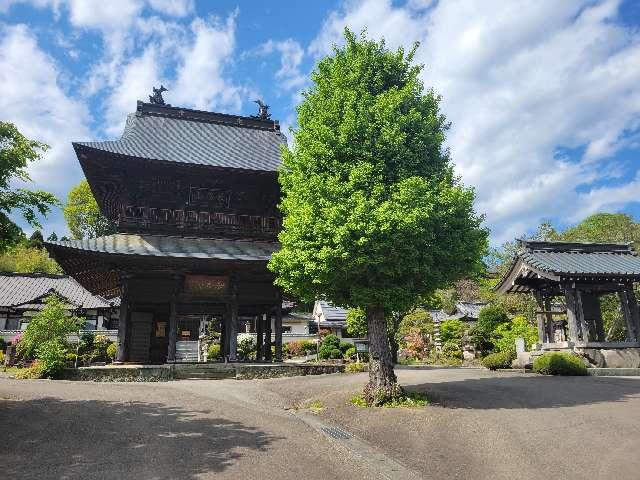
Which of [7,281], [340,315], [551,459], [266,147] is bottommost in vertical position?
[551,459]

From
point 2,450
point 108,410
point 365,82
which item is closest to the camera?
point 2,450

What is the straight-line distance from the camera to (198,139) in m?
23.1

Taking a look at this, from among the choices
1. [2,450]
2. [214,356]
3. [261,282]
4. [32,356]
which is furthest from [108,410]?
[214,356]

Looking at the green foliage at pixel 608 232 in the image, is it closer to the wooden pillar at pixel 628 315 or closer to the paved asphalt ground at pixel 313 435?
the wooden pillar at pixel 628 315

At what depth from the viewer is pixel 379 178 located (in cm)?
1148

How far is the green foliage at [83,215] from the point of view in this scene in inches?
1859

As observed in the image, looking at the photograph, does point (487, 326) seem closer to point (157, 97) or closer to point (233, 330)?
point (233, 330)

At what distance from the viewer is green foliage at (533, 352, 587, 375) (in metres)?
17.2

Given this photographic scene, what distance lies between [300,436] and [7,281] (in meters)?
41.8

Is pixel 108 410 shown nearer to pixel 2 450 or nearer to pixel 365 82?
pixel 2 450

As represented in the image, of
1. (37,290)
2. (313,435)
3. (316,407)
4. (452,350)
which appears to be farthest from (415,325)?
(37,290)

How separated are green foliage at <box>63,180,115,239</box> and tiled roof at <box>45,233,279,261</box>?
32.1 m

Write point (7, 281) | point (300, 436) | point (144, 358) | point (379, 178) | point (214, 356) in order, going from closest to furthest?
point (300, 436) < point (379, 178) < point (144, 358) < point (214, 356) < point (7, 281)

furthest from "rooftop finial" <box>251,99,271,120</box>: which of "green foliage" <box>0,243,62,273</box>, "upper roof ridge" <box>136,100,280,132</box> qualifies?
"green foliage" <box>0,243,62,273</box>
